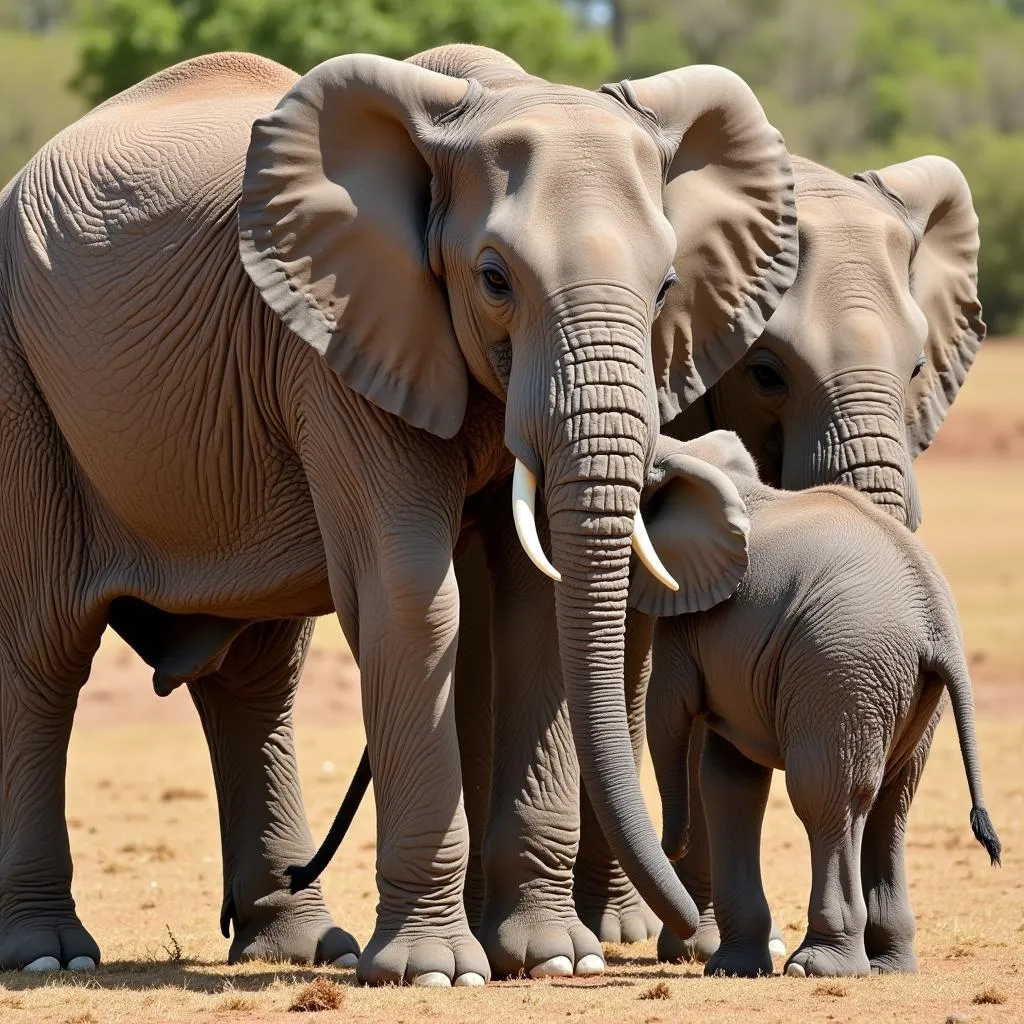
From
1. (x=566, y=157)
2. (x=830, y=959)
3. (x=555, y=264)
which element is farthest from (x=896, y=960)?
(x=566, y=157)

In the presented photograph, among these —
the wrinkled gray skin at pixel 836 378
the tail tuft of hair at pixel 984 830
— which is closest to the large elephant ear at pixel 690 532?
the wrinkled gray skin at pixel 836 378

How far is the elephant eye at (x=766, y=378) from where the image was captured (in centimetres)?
852

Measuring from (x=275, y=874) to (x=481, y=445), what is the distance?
224cm

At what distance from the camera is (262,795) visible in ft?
30.7

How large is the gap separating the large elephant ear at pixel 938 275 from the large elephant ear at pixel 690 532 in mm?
1609

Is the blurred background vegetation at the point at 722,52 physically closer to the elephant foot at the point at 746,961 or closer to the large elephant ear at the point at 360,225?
the large elephant ear at the point at 360,225

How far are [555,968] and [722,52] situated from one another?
86.5 meters

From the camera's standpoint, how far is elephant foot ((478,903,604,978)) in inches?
311

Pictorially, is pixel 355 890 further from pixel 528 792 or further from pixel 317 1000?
pixel 317 1000

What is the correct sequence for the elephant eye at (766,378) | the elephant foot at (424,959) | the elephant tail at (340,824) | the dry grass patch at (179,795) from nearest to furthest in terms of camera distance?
the elephant foot at (424,959) < the elephant tail at (340,824) < the elephant eye at (766,378) < the dry grass patch at (179,795)

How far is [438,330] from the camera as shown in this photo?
7621 mm

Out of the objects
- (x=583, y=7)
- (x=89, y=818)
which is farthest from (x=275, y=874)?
(x=583, y=7)

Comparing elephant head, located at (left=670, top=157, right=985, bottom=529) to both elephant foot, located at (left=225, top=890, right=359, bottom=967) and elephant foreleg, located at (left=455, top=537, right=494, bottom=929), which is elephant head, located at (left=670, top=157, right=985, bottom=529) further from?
elephant foot, located at (left=225, top=890, right=359, bottom=967)

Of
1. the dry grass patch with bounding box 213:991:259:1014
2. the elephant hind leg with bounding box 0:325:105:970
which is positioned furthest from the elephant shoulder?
the dry grass patch with bounding box 213:991:259:1014
